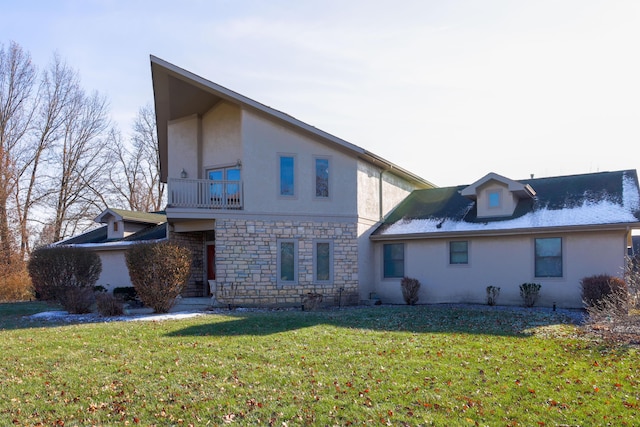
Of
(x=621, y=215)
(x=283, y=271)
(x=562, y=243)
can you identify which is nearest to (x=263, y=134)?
(x=283, y=271)

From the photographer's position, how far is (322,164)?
59.9 feet

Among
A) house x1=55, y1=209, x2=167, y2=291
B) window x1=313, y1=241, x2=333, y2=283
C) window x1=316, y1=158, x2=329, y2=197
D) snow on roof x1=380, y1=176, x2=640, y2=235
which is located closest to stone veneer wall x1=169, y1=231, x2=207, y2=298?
house x1=55, y1=209, x2=167, y2=291

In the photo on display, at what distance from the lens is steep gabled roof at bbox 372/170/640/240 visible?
16281 mm

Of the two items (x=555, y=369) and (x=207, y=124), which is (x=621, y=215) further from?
(x=207, y=124)

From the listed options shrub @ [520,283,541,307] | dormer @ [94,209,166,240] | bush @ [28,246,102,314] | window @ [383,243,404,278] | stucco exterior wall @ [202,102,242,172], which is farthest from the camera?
dormer @ [94,209,166,240]

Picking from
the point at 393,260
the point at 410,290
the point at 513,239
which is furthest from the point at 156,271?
the point at 513,239

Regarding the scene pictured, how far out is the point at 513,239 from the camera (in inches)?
684

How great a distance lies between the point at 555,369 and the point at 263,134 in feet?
40.5

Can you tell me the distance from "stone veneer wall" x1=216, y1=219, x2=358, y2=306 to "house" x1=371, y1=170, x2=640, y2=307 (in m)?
1.83

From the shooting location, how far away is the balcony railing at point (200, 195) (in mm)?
17188

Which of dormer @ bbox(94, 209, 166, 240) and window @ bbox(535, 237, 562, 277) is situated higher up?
dormer @ bbox(94, 209, 166, 240)

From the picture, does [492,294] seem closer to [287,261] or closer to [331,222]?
[331,222]

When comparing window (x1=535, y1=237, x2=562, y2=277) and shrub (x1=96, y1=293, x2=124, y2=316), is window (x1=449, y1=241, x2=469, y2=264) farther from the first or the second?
shrub (x1=96, y1=293, x2=124, y2=316)

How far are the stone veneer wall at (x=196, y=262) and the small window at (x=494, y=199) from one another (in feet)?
35.4
